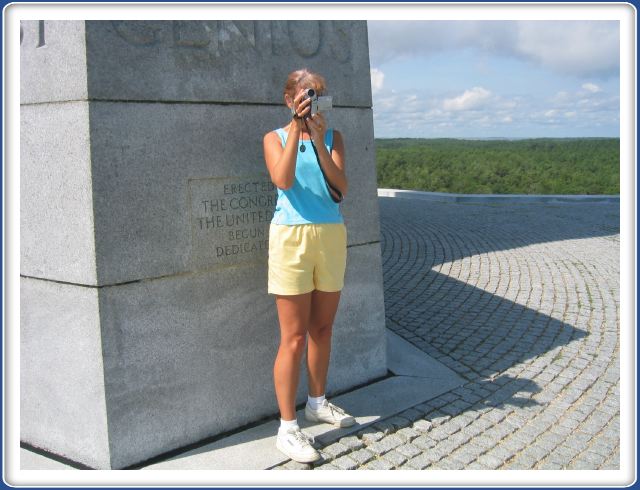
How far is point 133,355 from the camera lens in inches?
142

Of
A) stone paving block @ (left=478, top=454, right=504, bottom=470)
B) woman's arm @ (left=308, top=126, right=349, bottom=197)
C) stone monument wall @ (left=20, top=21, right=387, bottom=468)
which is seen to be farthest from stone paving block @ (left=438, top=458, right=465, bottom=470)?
woman's arm @ (left=308, top=126, right=349, bottom=197)

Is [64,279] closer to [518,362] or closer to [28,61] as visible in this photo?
[28,61]

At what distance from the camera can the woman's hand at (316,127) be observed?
3.45 meters

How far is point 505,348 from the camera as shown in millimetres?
5734

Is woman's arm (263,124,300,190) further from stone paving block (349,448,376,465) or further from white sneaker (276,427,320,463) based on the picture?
stone paving block (349,448,376,465)

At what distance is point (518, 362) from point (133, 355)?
314 centimetres

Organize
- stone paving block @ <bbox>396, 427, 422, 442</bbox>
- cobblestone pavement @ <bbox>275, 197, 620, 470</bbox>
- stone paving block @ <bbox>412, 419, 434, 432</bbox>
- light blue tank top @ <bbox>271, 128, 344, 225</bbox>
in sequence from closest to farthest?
1. light blue tank top @ <bbox>271, 128, 344, 225</bbox>
2. cobblestone pavement @ <bbox>275, 197, 620, 470</bbox>
3. stone paving block @ <bbox>396, 427, 422, 442</bbox>
4. stone paving block @ <bbox>412, 419, 434, 432</bbox>

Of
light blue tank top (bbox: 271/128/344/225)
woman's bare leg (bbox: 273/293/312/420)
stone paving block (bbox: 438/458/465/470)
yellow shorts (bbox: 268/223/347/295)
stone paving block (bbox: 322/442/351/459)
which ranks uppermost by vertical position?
light blue tank top (bbox: 271/128/344/225)

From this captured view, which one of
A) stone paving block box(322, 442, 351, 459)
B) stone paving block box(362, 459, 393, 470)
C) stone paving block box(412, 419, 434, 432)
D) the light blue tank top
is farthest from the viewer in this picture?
stone paving block box(412, 419, 434, 432)

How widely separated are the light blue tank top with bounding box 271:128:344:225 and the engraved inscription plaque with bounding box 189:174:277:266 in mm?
429

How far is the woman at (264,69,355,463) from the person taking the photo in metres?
3.53

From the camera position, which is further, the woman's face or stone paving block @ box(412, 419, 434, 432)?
stone paving block @ box(412, 419, 434, 432)

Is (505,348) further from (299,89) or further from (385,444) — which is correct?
(299,89)

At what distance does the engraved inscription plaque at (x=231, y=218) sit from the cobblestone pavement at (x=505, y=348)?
123 centimetres
